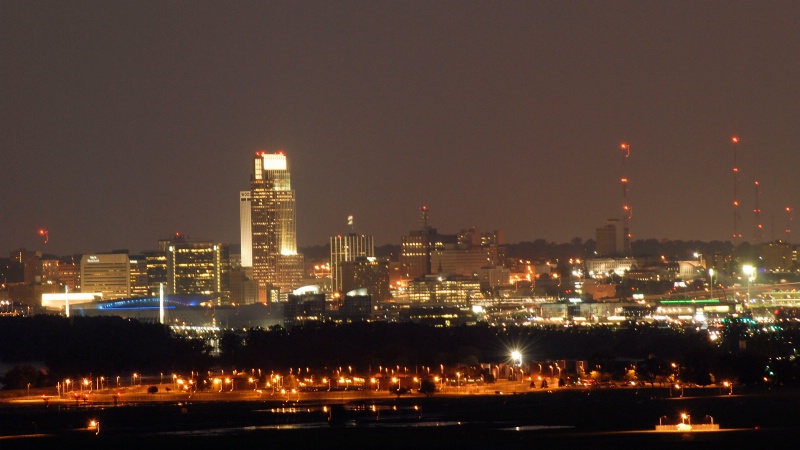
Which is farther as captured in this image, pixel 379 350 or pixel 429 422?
pixel 379 350

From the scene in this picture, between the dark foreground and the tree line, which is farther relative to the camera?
the tree line

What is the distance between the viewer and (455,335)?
13388cm

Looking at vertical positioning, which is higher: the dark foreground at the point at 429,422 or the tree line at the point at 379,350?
the tree line at the point at 379,350

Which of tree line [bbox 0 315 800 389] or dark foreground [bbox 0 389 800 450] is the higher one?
tree line [bbox 0 315 800 389]

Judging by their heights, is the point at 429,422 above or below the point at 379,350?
below

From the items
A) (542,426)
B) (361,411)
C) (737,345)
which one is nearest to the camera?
(542,426)

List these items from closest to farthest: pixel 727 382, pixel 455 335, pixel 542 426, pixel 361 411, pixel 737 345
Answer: pixel 542 426
pixel 361 411
pixel 727 382
pixel 737 345
pixel 455 335

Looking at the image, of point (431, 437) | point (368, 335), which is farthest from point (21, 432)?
point (368, 335)

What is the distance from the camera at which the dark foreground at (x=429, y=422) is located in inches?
2520

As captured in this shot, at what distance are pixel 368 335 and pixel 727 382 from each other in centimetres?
3842

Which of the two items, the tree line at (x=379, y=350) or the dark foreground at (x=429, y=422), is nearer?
the dark foreground at (x=429, y=422)

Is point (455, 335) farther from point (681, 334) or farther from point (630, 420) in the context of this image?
point (630, 420)

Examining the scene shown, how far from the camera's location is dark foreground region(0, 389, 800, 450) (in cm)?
6400

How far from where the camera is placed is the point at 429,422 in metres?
71.1
